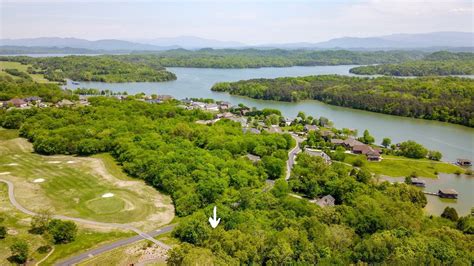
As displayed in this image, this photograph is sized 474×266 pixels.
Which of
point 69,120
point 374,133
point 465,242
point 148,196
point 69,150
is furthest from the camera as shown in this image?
point 374,133

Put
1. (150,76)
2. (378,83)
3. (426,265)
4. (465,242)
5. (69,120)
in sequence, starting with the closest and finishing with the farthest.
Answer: (426,265) < (465,242) < (69,120) < (378,83) < (150,76)

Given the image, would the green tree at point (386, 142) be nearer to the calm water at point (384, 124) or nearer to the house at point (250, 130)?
the calm water at point (384, 124)

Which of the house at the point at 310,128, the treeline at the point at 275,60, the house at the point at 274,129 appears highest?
the treeline at the point at 275,60

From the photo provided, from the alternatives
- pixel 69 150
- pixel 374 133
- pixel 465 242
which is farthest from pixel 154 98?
pixel 465 242

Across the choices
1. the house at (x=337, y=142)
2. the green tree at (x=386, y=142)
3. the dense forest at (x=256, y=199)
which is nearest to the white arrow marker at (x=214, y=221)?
the dense forest at (x=256, y=199)

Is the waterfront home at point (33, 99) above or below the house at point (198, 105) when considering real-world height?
above

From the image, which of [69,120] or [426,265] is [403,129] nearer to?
[426,265]
